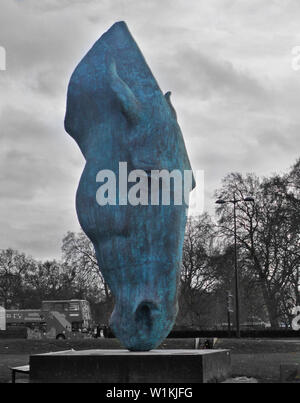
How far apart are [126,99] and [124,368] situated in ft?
14.4

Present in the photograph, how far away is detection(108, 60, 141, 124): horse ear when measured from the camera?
9945 millimetres

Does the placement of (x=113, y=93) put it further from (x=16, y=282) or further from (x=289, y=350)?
(x=16, y=282)

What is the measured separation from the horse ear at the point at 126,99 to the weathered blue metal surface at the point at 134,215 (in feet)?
Result: 0.06

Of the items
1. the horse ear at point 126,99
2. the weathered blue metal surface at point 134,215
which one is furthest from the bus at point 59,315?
the horse ear at point 126,99

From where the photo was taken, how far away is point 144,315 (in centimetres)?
947

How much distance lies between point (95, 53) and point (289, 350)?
668 inches

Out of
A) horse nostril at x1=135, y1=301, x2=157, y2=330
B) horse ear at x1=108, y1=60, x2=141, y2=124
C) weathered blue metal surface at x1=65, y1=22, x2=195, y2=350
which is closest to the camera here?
horse nostril at x1=135, y1=301, x2=157, y2=330

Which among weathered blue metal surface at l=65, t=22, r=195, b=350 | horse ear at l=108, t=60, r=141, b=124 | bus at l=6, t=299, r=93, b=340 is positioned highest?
horse ear at l=108, t=60, r=141, b=124

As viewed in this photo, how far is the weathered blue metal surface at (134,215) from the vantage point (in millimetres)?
9547

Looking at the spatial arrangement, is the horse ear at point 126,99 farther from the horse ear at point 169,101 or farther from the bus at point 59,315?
the bus at point 59,315

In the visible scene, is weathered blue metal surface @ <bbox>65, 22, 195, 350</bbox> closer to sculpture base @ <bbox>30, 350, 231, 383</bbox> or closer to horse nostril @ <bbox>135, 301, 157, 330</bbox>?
horse nostril @ <bbox>135, 301, 157, 330</bbox>

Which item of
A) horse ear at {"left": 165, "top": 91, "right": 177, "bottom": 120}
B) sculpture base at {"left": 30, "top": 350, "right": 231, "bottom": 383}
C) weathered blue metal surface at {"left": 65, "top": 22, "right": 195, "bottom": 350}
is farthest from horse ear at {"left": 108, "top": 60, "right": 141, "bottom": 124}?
sculpture base at {"left": 30, "top": 350, "right": 231, "bottom": 383}
